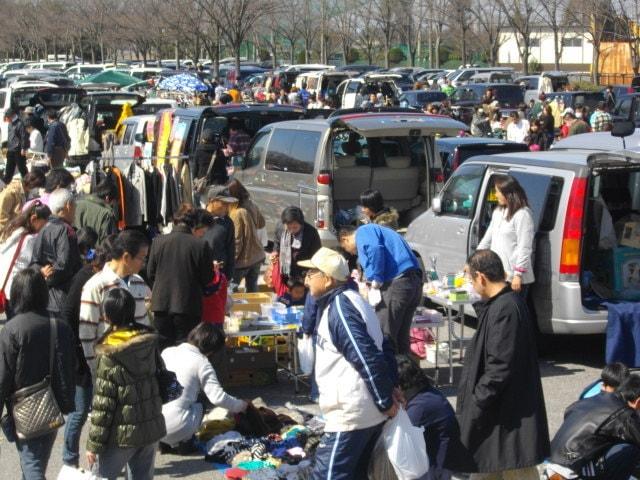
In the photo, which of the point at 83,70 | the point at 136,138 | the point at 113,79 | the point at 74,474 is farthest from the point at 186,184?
the point at 83,70

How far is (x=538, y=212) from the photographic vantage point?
9594 mm

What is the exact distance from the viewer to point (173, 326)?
8625 millimetres

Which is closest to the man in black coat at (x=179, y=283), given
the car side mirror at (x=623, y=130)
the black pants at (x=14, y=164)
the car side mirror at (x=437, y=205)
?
the car side mirror at (x=437, y=205)

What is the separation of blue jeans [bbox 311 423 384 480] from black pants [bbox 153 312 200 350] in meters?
2.98

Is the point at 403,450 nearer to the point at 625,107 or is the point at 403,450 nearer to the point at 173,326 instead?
the point at 173,326

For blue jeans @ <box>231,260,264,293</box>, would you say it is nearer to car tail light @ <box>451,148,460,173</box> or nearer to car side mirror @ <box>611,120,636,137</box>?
car side mirror @ <box>611,120,636,137</box>

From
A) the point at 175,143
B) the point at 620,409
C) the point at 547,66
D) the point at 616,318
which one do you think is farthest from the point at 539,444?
the point at 547,66

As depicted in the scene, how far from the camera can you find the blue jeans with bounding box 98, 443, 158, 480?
232 inches

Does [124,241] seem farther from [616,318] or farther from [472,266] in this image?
[616,318]

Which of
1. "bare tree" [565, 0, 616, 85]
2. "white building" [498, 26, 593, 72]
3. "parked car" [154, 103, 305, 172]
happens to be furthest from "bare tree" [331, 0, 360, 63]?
"parked car" [154, 103, 305, 172]

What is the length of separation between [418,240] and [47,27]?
61080mm

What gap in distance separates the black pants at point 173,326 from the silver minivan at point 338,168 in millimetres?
4713

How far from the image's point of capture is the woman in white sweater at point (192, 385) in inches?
298

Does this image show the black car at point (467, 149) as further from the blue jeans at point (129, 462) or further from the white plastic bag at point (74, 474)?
the blue jeans at point (129, 462)
